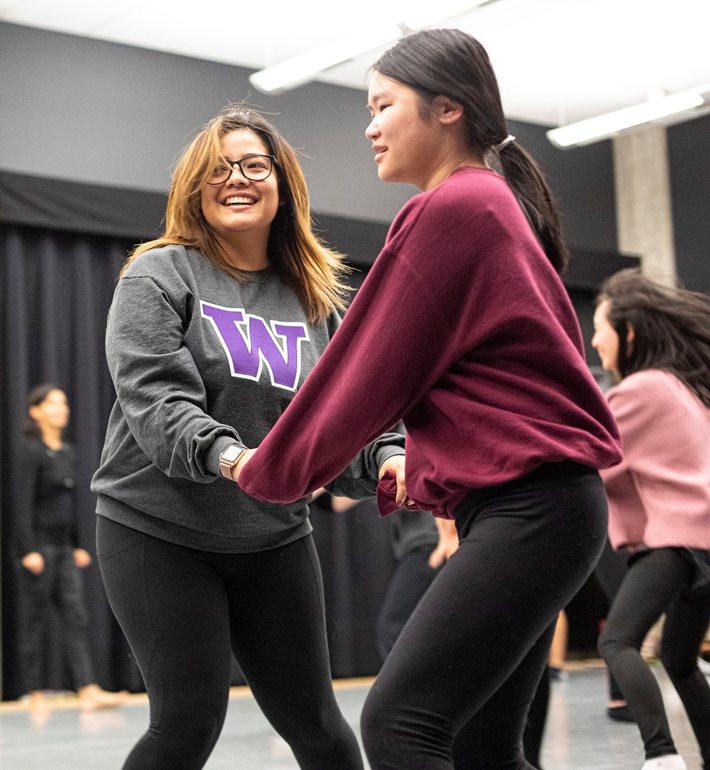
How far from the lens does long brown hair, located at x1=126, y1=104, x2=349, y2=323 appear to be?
7.97 feet

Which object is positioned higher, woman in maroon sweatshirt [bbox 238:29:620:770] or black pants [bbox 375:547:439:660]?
woman in maroon sweatshirt [bbox 238:29:620:770]

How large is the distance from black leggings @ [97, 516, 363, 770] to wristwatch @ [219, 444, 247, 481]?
28 cm

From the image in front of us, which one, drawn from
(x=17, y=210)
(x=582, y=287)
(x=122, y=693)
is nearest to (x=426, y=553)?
(x=122, y=693)

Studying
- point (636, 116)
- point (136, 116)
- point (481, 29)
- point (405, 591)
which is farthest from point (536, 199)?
point (636, 116)

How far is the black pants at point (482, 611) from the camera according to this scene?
A: 5.39 feet

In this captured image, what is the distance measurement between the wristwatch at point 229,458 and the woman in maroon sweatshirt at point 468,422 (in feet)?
0.71

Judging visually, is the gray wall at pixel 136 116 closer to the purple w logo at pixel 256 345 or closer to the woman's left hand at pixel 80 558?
the woman's left hand at pixel 80 558

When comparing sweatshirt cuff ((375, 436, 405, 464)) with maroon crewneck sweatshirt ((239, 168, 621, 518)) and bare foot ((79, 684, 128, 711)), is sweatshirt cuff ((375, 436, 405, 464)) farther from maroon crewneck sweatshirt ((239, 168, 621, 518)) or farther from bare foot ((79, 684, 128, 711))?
bare foot ((79, 684, 128, 711))

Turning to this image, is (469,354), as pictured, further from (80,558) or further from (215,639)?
(80,558)

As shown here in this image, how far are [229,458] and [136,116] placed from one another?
20.2ft

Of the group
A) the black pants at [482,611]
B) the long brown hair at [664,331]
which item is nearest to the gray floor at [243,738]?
the long brown hair at [664,331]

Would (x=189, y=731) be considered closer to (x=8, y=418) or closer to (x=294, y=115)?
(x=8, y=418)

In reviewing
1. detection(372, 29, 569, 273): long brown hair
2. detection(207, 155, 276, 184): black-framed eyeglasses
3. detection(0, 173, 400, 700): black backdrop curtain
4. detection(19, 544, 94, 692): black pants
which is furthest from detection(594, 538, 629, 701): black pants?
detection(372, 29, 569, 273): long brown hair

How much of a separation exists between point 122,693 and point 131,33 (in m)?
4.01
